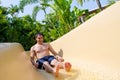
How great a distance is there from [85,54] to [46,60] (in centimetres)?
83

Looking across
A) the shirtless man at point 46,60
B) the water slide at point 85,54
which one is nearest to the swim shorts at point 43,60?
the shirtless man at point 46,60

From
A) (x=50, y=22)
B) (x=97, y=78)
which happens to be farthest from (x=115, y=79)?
(x=50, y=22)

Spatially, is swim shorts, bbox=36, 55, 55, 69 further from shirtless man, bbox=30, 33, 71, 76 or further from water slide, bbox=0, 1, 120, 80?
water slide, bbox=0, 1, 120, 80

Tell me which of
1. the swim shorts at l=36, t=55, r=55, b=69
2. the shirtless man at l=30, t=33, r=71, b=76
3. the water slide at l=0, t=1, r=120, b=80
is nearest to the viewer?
the water slide at l=0, t=1, r=120, b=80

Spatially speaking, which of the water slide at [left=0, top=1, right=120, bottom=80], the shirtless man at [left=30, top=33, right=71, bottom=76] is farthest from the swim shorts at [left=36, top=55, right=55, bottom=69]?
the water slide at [left=0, top=1, right=120, bottom=80]

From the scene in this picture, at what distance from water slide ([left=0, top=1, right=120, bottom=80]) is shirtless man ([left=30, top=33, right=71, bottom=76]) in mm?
118

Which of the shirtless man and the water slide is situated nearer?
the water slide

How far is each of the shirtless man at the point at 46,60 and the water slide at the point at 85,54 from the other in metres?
0.12

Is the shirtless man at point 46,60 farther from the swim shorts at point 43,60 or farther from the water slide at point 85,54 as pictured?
the water slide at point 85,54

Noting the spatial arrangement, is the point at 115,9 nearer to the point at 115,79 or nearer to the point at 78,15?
the point at 115,79

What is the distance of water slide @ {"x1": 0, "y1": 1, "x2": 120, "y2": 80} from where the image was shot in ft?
15.4

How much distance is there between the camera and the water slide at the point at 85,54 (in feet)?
15.4

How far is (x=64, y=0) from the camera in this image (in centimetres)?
1266

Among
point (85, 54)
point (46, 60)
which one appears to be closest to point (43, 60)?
point (46, 60)
